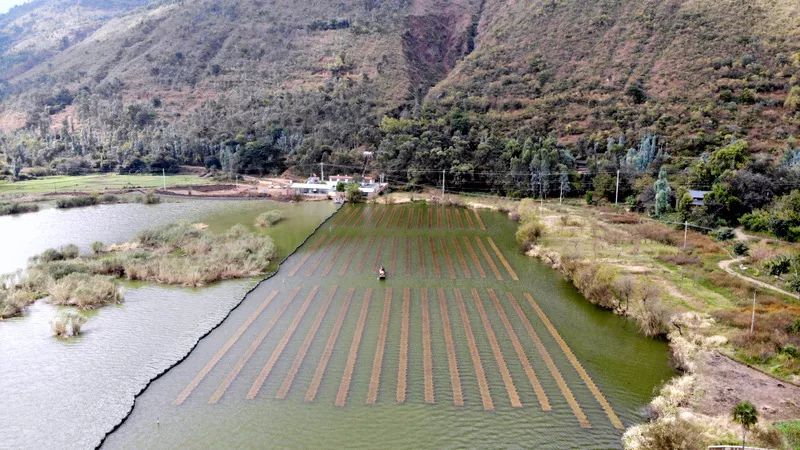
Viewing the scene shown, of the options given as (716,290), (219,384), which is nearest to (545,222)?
(716,290)

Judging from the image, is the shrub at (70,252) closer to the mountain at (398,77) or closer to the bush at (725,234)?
the mountain at (398,77)

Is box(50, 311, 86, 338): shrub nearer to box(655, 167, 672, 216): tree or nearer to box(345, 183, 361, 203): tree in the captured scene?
box(345, 183, 361, 203): tree

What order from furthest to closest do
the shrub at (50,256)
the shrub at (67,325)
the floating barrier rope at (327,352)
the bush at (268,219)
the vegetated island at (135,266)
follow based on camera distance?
1. the bush at (268,219)
2. the shrub at (50,256)
3. the vegetated island at (135,266)
4. the shrub at (67,325)
5. the floating barrier rope at (327,352)

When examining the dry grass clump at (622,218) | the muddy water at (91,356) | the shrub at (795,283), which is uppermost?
the dry grass clump at (622,218)

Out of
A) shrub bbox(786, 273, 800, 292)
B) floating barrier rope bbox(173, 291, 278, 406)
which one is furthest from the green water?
shrub bbox(786, 273, 800, 292)

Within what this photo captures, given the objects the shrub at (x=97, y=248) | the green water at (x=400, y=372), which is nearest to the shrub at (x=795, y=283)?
the green water at (x=400, y=372)

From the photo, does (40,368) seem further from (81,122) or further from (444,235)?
(81,122)
